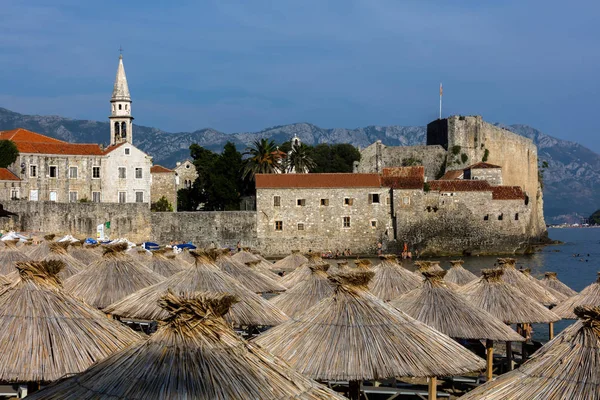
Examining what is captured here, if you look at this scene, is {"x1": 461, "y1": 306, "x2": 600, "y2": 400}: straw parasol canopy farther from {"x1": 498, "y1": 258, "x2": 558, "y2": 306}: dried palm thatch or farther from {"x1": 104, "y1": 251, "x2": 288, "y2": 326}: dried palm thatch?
{"x1": 498, "y1": 258, "x2": 558, "y2": 306}: dried palm thatch

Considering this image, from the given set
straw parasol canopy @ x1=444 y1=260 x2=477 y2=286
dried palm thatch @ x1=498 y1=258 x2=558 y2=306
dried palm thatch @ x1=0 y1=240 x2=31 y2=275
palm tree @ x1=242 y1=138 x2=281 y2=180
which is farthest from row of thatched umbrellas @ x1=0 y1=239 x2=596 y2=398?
palm tree @ x1=242 y1=138 x2=281 y2=180

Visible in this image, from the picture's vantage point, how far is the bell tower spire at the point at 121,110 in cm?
7100

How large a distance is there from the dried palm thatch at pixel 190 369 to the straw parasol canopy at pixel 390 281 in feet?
49.8

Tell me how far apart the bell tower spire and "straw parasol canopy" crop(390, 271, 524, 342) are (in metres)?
56.2

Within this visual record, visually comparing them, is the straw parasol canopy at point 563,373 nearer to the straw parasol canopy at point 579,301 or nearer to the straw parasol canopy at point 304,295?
the straw parasol canopy at point 304,295

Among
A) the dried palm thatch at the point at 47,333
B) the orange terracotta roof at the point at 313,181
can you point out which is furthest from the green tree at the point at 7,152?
the dried palm thatch at the point at 47,333

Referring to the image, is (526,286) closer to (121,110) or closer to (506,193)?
(506,193)

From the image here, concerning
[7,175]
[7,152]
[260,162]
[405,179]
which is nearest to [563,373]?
[405,179]

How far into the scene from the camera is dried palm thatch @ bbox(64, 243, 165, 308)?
19656 mm

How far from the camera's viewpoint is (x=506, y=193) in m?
64.7

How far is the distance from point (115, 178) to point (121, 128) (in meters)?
8.02

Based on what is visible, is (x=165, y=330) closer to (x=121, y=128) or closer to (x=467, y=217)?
(x=467, y=217)

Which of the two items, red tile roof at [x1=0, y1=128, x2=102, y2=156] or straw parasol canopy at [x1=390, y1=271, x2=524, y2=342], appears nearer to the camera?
straw parasol canopy at [x1=390, y1=271, x2=524, y2=342]

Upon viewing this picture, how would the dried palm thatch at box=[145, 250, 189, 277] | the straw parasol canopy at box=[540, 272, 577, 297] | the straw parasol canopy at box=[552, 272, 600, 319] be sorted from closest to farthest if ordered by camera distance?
the straw parasol canopy at box=[552, 272, 600, 319], the dried palm thatch at box=[145, 250, 189, 277], the straw parasol canopy at box=[540, 272, 577, 297]
